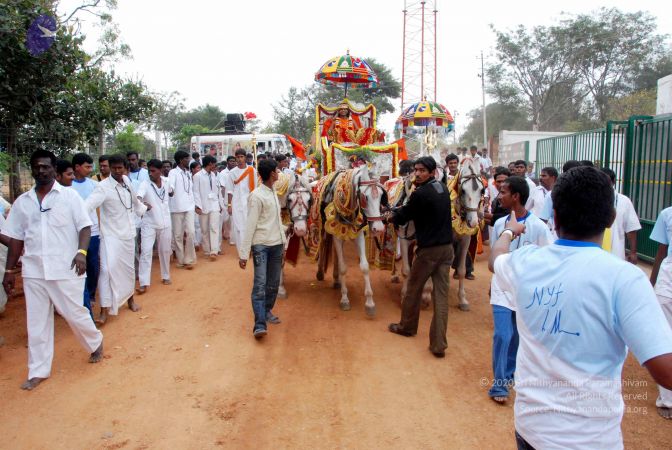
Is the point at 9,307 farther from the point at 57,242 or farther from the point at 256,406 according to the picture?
the point at 256,406

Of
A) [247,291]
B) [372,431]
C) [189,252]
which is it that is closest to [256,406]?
[372,431]

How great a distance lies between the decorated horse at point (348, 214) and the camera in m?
6.02

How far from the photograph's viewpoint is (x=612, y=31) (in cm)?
3269

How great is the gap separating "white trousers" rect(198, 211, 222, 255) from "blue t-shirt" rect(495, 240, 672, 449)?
8.69 meters

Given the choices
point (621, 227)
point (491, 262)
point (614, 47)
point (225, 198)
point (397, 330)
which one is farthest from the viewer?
point (614, 47)

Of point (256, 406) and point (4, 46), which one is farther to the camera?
point (4, 46)

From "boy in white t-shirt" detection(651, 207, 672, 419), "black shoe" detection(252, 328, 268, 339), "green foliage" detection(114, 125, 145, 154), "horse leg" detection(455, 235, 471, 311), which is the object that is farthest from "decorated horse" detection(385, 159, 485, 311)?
"green foliage" detection(114, 125, 145, 154)

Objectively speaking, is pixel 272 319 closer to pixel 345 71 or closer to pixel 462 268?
pixel 462 268

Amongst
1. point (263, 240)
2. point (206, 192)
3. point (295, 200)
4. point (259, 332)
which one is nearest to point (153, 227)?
point (206, 192)

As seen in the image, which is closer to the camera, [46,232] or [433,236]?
[46,232]

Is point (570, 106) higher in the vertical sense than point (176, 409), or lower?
higher

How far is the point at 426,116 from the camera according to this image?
1203cm

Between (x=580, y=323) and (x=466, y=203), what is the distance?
4794 millimetres

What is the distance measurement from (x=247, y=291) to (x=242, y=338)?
1.92 m
